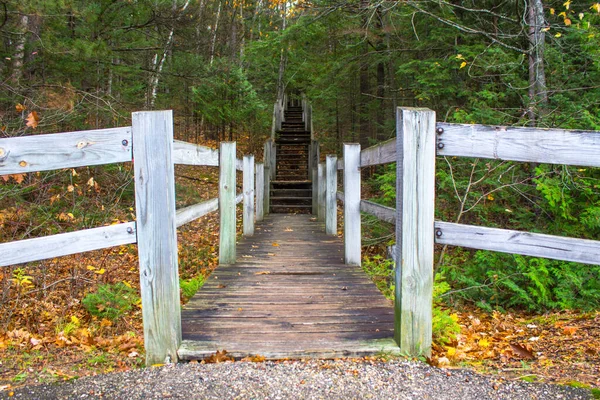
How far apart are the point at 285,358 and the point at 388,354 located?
67 centimetres

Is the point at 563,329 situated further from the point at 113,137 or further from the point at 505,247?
the point at 113,137

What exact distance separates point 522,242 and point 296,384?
62.0 inches

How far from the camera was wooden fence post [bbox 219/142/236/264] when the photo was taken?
16.0 ft

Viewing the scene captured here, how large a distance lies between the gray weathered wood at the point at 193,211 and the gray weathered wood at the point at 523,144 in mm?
1995

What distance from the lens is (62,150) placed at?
2.50 meters

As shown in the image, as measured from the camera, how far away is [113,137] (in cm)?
262

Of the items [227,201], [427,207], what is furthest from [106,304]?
[427,207]

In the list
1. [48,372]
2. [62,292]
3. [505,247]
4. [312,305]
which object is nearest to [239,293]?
[312,305]

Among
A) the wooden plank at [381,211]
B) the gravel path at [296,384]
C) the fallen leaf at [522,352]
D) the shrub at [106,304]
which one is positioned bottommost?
the shrub at [106,304]

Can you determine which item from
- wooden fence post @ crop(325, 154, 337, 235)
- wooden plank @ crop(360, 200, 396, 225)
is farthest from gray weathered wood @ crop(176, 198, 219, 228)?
wooden fence post @ crop(325, 154, 337, 235)

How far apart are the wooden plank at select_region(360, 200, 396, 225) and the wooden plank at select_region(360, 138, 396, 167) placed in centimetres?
40

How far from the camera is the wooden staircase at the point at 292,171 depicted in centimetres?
1167

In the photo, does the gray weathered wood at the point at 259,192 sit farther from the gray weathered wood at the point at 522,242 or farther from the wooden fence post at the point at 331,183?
the gray weathered wood at the point at 522,242

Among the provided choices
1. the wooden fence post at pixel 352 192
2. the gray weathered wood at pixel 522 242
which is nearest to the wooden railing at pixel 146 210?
the gray weathered wood at pixel 522 242
